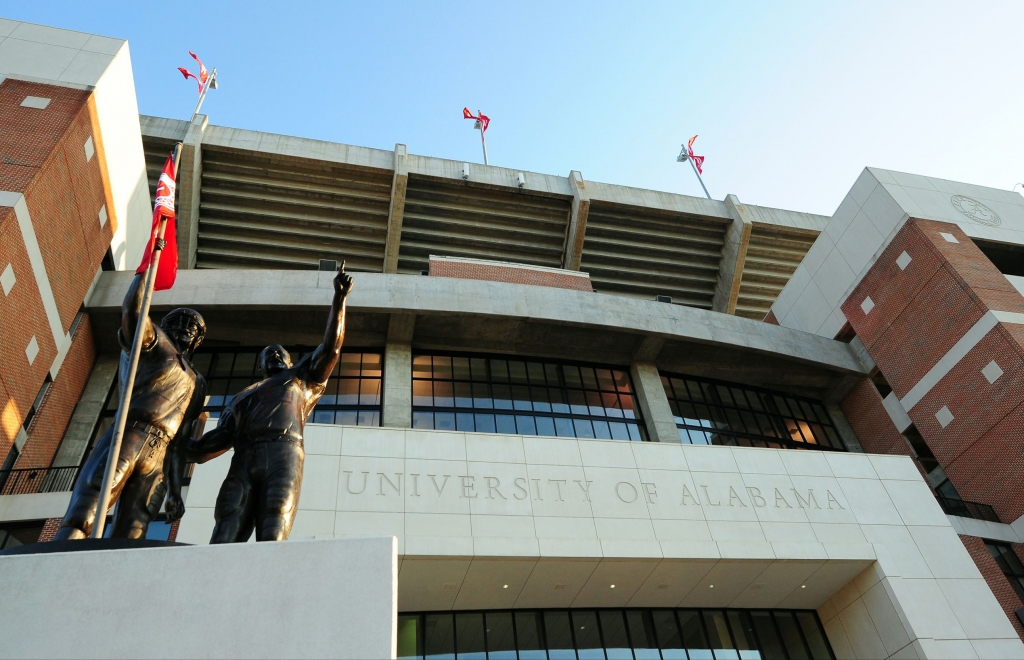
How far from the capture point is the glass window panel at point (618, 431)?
2180cm

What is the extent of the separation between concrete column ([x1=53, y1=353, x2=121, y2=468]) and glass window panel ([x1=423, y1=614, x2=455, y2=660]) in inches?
419

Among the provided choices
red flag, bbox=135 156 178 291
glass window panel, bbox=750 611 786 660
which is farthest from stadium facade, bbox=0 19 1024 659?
red flag, bbox=135 156 178 291

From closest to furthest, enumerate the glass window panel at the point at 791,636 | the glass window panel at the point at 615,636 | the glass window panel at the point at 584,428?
the glass window panel at the point at 615,636
the glass window panel at the point at 791,636
the glass window panel at the point at 584,428

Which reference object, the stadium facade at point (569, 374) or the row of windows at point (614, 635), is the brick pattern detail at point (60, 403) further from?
the row of windows at point (614, 635)

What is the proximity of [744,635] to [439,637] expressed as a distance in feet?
23.1

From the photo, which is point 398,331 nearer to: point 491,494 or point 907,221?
point 491,494

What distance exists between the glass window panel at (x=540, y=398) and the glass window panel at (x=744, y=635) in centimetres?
800

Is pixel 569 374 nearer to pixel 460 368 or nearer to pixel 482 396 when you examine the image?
pixel 482 396

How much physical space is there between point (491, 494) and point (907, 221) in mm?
18373

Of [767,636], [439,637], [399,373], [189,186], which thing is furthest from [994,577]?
[189,186]

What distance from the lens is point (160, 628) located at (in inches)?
159

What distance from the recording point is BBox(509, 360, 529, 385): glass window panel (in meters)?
22.9

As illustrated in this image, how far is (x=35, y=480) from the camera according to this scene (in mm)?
17641

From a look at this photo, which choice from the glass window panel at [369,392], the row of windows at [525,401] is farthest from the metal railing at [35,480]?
the glass window panel at [369,392]
